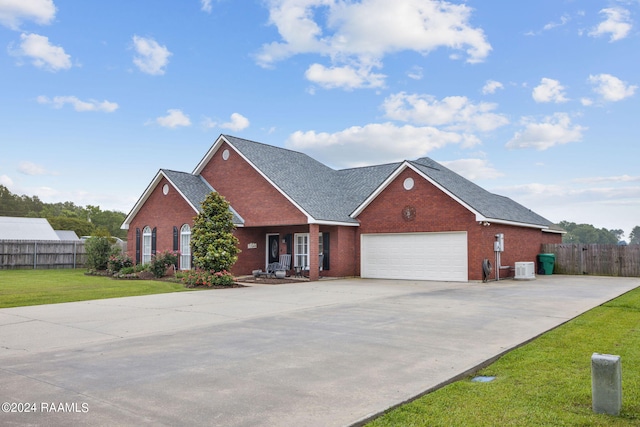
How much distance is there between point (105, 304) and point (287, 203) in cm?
1108

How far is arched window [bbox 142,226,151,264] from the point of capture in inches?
1095

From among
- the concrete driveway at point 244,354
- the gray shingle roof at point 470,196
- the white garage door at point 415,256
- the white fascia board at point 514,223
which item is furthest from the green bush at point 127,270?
the white fascia board at point 514,223

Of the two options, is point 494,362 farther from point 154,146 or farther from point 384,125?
point 154,146

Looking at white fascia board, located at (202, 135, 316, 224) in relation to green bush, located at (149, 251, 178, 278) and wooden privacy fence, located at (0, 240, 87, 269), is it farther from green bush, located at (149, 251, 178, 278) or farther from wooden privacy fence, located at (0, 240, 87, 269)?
wooden privacy fence, located at (0, 240, 87, 269)

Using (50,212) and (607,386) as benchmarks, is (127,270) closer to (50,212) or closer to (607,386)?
→ (607,386)

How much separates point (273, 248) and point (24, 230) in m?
24.2

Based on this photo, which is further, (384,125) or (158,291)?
(384,125)

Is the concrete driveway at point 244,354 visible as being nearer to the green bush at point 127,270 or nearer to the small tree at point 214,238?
the small tree at point 214,238

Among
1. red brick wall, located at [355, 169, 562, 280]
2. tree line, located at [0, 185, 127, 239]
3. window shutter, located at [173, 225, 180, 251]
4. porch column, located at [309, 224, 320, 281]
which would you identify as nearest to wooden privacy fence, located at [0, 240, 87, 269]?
window shutter, located at [173, 225, 180, 251]

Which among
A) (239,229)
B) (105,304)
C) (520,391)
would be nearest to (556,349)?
(520,391)

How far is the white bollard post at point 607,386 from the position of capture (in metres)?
4.78

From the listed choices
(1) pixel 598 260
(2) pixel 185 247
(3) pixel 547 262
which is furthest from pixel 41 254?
(1) pixel 598 260

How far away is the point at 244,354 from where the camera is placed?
7.48 metres

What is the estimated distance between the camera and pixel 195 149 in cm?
3048
